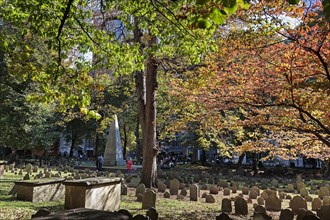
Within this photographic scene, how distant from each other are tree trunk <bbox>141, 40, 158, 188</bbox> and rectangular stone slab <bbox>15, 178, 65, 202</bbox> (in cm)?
425

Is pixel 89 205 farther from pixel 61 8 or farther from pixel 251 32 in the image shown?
pixel 251 32

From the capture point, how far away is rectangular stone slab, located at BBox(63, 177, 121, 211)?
24.6ft

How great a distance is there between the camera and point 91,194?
25.0ft

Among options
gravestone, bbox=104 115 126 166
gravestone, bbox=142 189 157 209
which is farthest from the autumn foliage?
gravestone, bbox=104 115 126 166

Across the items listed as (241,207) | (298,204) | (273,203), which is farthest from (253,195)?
(241,207)

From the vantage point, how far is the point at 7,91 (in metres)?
23.0

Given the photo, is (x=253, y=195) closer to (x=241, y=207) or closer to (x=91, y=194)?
(x=241, y=207)

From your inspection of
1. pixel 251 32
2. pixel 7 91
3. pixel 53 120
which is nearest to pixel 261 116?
pixel 251 32

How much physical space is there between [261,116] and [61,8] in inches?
238

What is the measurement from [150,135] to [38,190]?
541cm

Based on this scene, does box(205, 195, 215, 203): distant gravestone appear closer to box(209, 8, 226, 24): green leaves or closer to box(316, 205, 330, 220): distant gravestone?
box(316, 205, 330, 220): distant gravestone

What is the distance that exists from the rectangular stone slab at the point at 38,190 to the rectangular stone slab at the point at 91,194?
1635mm

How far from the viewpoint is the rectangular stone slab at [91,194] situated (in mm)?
7484

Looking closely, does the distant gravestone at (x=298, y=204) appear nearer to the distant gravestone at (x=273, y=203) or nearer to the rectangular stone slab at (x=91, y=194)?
the distant gravestone at (x=273, y=203)
